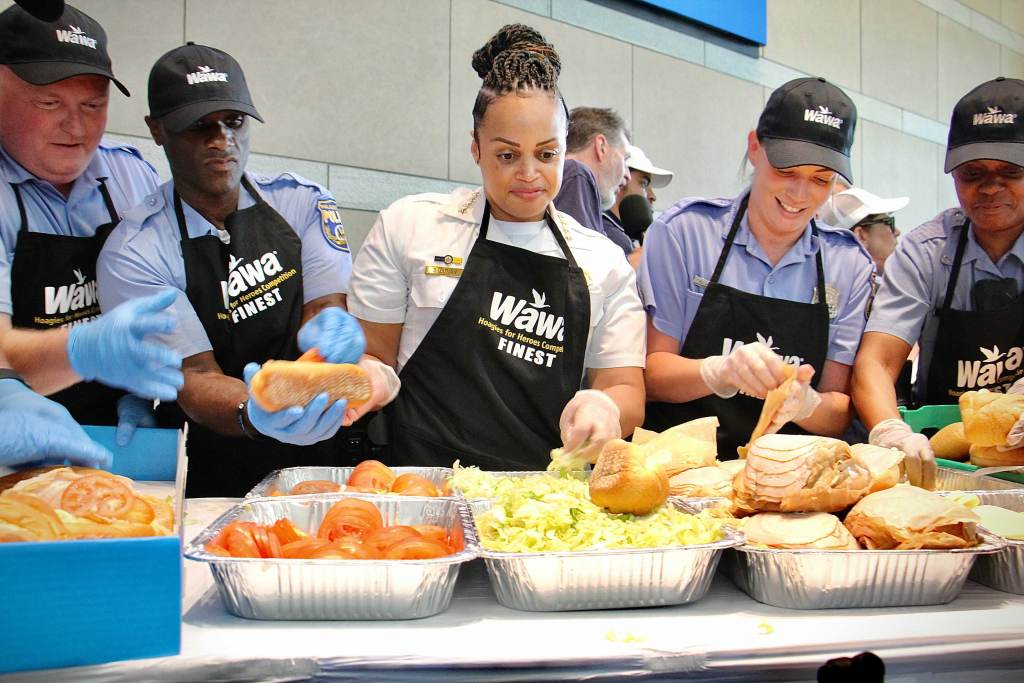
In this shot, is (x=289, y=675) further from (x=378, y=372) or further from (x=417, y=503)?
(x=378, y=372)

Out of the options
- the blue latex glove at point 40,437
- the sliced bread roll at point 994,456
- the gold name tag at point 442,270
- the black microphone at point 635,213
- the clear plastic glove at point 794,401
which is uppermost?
the black microphone at point 635,213

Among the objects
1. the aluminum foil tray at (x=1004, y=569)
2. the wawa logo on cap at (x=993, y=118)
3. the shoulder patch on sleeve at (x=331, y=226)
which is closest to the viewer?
the aluminum foil tray at (x=1004, y=569)

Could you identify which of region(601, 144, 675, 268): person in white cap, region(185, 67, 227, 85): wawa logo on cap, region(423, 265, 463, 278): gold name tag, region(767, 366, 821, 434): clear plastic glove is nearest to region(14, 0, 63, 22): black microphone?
region(185, 67, 227, 85): wawa logo on cap

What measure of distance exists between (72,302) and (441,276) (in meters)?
0.98

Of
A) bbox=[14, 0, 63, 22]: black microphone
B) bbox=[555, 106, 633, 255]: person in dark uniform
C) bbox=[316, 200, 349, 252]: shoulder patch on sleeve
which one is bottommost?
bbox=[316, 200, 349, 252]: shoulder patch on sleeve

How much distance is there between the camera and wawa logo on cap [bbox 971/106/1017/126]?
91.4 inches

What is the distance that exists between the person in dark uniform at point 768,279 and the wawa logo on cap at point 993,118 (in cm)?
35

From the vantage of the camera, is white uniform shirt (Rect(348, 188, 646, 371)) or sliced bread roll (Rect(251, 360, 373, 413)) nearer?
sliced bread roll (Rect(251, 360, 373, 413))

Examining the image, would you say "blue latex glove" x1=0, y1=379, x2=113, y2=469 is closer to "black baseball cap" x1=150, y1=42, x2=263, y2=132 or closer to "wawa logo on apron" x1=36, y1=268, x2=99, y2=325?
"wawa logo on apron" x1=36, y1=268, x2=99, y2=325

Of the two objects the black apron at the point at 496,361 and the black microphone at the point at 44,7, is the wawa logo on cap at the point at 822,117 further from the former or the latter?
the black microphone at the point at 44,7

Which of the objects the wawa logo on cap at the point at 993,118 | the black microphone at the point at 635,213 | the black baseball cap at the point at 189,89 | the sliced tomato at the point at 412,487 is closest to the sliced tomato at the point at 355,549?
the sliced tomato at the point at 412,487

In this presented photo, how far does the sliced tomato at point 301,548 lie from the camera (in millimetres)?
1299

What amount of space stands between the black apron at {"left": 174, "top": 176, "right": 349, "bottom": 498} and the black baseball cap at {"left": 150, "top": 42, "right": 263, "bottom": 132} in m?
0.24

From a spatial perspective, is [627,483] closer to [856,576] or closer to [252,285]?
[856,576]
